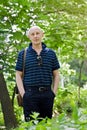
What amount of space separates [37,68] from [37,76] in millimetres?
90

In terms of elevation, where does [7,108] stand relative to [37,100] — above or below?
below

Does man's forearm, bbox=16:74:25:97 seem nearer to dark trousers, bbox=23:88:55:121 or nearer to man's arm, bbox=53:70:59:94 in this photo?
dark trousers, bbox=23:88:55:121

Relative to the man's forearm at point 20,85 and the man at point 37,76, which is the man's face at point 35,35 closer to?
the man at point 37,76

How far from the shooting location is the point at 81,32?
861 cm

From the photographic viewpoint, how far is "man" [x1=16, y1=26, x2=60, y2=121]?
4199 millimetres

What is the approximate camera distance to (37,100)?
422 cm

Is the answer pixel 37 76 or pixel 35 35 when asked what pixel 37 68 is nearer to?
pixel 37 76

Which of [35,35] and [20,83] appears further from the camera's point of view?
Result: [20,83]

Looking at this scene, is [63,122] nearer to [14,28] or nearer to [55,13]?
[14,28]

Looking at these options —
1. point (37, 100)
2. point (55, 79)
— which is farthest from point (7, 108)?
point (37, 100)

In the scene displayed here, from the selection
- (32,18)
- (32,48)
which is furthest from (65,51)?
(32,48)

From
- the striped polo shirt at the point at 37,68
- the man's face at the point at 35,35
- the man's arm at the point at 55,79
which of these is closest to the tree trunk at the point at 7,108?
the man's arm at the point at 55,79

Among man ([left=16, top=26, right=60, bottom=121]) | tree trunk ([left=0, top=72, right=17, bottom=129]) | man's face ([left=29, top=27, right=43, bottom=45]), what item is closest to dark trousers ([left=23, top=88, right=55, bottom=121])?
man ([left=16, top=26, right=60, bottom=121])

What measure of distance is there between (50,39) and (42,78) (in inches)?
143
